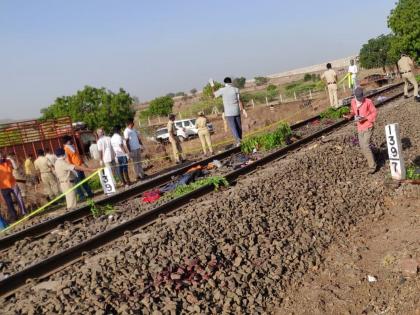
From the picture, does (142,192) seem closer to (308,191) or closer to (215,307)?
(308,191)

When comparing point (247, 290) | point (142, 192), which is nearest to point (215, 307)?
point (247, 290)

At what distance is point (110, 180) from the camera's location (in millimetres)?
10547

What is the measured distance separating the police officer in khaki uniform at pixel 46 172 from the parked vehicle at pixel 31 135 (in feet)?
21.3

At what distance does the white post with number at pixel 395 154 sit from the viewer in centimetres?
821

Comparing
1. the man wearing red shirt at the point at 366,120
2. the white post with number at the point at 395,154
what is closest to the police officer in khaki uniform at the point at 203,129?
the man wearing red shirt at the point at 366,120

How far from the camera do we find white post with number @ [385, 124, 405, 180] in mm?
8211

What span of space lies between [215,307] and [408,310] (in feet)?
6.14

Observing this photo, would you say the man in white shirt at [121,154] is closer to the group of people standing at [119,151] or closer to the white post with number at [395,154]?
the group of people standing at [119,151]

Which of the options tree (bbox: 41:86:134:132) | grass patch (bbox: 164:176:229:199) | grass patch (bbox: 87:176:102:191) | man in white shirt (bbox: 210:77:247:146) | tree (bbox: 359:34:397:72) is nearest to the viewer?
grass patch (bbox: 164:176:229:199)

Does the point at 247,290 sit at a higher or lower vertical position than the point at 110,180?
lower

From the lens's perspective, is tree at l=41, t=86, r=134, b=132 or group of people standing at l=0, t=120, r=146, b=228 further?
tree at l=41, t=86, r=134, b=132

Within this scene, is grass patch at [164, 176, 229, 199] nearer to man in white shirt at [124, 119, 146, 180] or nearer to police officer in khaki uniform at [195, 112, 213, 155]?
man in white shirt at [124, 119, 146, 180]

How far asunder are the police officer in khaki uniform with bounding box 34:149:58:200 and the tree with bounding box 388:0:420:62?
3165cm

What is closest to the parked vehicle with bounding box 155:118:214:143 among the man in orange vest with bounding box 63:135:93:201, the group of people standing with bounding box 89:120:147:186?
the group of people standing with bounding box 89:120:147:186
